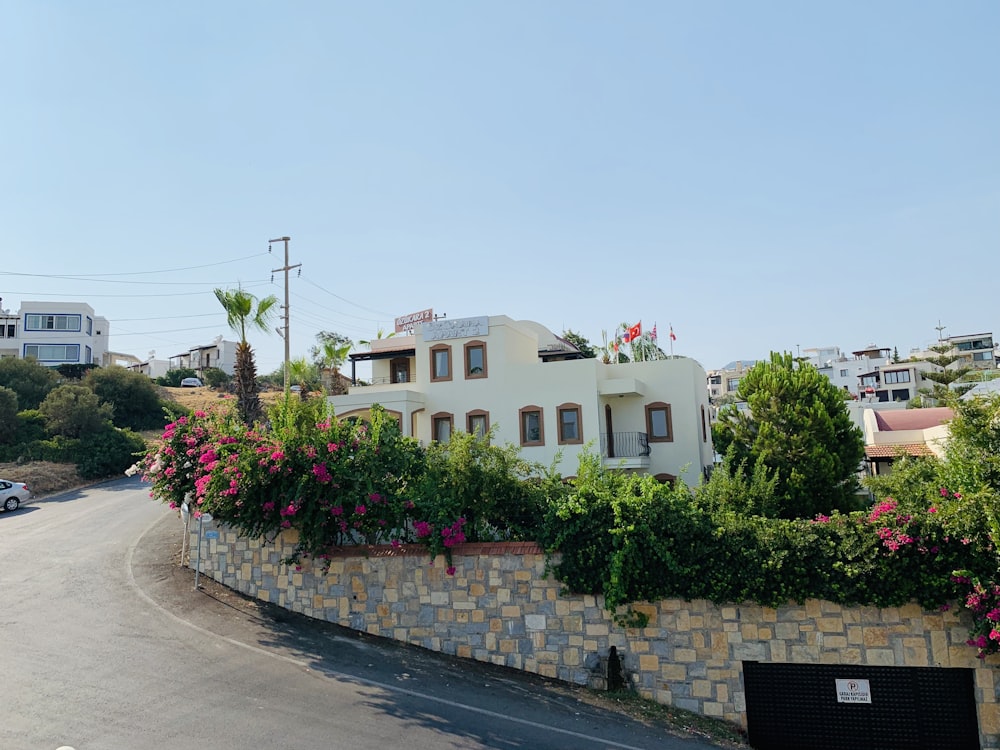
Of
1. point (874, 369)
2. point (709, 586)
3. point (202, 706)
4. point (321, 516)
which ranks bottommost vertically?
point (202, 706)

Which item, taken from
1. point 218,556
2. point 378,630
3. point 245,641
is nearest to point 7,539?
point 218,556

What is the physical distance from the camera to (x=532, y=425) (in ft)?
97.8

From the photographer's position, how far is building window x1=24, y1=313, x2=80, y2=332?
68125 mm

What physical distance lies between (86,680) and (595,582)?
9556 mm

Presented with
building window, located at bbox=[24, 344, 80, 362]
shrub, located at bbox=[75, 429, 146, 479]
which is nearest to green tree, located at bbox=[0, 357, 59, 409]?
shrub, located at bbox=[75, 429, 146, 479]

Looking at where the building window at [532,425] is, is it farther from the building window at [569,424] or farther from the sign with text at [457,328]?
the sign with text at [457,328]

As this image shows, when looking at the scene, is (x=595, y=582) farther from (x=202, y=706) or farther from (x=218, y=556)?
(x=218, y=556)

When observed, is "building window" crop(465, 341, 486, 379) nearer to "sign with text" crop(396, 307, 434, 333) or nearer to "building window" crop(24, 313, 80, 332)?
"sign with text" crop(396, 307, 434, 333)

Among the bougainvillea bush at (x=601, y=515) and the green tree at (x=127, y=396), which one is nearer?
the bougainvillea bush at (x=601, y=515)

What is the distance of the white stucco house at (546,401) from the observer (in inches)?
1148

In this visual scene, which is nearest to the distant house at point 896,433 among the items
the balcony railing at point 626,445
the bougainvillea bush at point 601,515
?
the balcony railing at point 626,445

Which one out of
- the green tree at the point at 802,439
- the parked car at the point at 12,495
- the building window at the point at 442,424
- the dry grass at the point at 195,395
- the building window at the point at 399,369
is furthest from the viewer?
the dry grass at the point at 195,395

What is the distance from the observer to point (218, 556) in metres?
18.6

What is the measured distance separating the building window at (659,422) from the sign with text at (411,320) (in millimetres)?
15950
